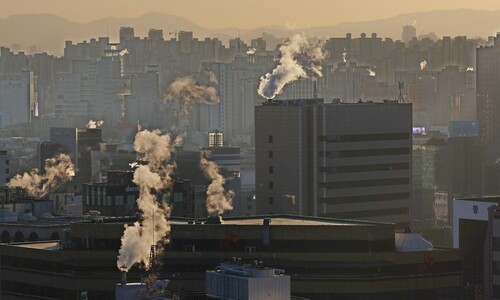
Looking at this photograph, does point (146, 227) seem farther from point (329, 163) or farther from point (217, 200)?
→ point (217, 200)

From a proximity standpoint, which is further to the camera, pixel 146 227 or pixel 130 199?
pixel 130 199

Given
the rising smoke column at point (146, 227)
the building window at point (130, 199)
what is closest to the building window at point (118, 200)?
the building window at point (130, 199)

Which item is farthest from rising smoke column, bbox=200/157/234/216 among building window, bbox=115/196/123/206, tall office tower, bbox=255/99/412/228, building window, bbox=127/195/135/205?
tall office tower, bbox=255/99/412/228

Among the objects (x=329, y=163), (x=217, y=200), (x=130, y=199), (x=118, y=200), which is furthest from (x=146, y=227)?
(x=217, y=200)

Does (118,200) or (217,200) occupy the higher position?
(118,200)

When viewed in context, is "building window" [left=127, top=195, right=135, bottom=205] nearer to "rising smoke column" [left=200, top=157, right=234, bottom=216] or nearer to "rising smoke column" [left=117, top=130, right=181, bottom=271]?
"rising smoke column" [left=200, top=157, right=234, bottom=216]

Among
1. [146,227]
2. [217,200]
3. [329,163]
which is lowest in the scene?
[217,200]

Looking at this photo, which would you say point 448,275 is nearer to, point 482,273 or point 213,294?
point 482,273

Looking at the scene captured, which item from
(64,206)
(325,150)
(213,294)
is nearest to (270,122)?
(325,150)
